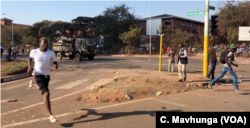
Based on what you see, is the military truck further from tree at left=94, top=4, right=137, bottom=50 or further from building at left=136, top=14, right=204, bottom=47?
building at left=136, top=14, right=204, bottom=47

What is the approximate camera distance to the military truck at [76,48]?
1072 inches

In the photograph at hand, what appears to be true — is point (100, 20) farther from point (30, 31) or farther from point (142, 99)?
point (142, 99)

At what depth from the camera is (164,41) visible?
44688 mm

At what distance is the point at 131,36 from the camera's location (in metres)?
45.0

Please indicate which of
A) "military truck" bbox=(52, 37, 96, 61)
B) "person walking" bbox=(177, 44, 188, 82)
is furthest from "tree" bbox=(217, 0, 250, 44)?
"person walking" bbox=(177, 44, 188, 82)

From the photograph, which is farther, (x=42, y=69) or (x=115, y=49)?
(x=115, y=49)

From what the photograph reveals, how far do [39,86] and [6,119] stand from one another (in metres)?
1.24

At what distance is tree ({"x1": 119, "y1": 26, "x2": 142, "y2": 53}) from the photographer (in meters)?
45.1

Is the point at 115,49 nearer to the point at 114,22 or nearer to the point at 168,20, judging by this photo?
the point at 114,22

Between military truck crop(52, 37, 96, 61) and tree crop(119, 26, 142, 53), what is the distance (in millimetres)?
A: 17106

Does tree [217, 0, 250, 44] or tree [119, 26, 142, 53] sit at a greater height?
tree [217, 0, 250, 44]

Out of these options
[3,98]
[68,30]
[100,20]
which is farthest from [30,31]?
[3,98]

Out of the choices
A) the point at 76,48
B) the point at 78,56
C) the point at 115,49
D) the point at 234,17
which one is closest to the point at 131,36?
the point at 115,49

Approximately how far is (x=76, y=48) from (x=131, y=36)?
62.1 feet
